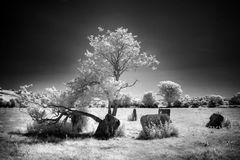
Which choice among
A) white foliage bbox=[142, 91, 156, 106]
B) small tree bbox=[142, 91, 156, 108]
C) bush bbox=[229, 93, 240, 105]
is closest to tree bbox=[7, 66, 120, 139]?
small tree bbox=[142, 91, 156, 108]

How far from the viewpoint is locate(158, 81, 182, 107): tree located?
75688 mm

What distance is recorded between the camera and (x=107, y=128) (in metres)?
14.7

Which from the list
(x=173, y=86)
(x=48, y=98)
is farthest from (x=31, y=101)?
(x=173, y=86)

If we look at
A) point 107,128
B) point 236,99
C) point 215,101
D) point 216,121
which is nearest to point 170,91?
point 215,101

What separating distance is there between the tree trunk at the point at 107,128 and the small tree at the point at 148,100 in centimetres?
6909

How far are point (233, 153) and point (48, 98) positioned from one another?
545 inches

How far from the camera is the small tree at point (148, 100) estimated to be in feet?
274

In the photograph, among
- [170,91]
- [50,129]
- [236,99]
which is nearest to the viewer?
[50,129]

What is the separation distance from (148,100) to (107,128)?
72523 millimetres

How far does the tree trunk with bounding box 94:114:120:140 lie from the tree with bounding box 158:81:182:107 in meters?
64.4

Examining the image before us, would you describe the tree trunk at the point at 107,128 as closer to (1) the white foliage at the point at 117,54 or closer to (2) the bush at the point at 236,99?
(1) the white foliage at the point at 117,54

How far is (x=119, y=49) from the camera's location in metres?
17.2

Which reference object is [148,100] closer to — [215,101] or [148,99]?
[148,99]

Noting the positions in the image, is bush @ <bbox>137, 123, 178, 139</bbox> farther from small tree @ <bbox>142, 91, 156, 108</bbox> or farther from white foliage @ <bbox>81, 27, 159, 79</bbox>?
A: small tree @ <bbox>142, 91, 156, 108</bbox>
